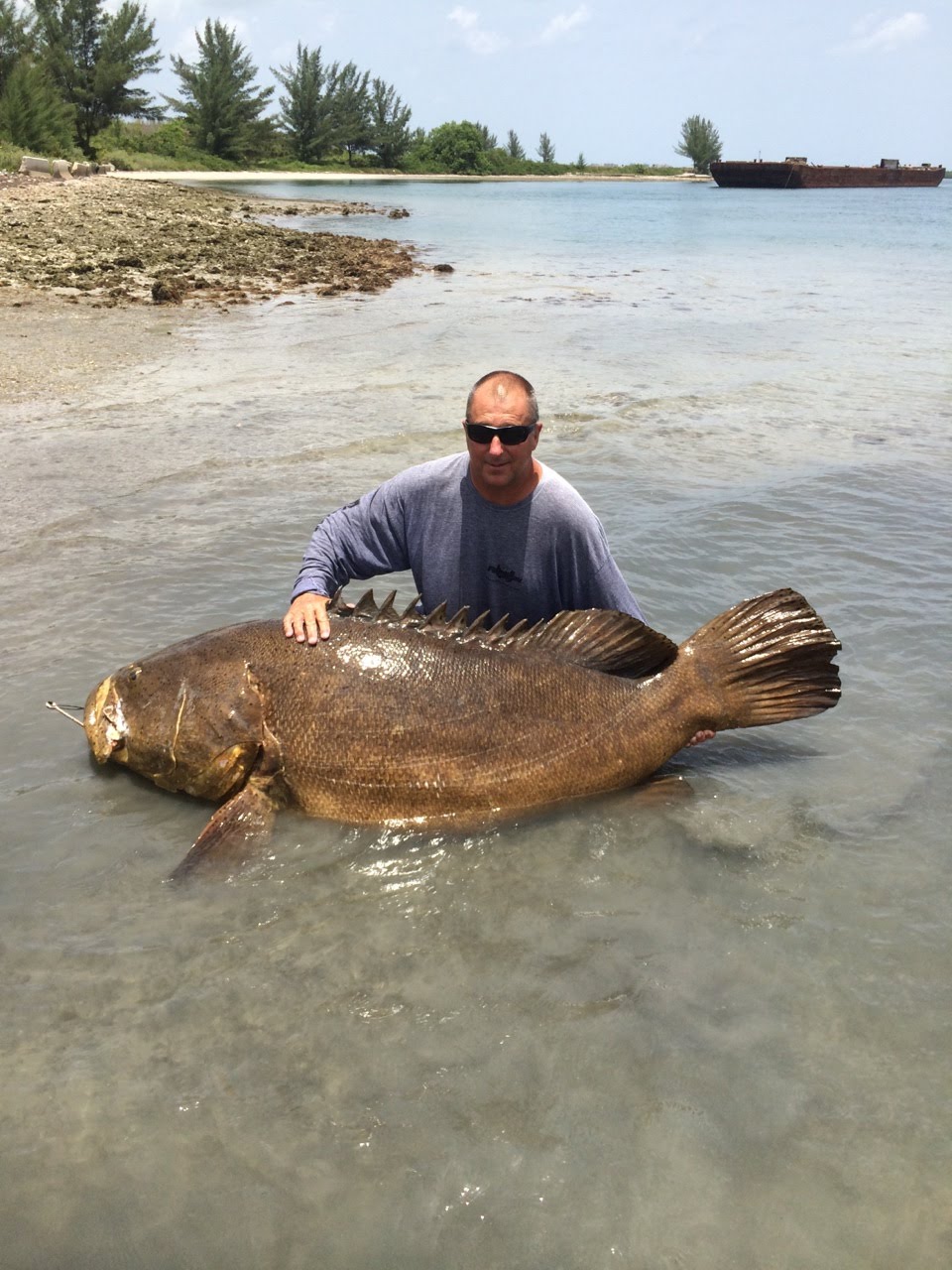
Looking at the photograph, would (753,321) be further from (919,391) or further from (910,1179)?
(910,1179)

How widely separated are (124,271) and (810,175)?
295 ft

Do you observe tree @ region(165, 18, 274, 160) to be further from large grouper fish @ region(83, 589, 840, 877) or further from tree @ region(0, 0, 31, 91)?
large grouper fish @ region(83, 589, 840, 877)

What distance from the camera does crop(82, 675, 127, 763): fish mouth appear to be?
4.28 meters

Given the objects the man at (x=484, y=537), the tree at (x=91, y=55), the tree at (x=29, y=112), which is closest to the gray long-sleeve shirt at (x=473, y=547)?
the man at (x=484, y=537)

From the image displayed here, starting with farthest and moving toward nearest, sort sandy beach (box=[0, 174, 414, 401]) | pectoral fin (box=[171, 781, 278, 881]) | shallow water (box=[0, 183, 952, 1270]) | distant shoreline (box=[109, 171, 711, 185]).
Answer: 1. distant shoreline (box=[109, 171, 711, 185])
2. sandy beach (box=[0, 174, 414, 401])
3. pectoral fin (box=[171, 781, 278, 881])
4. shallow water (box=[0, 183, 952, 1270])

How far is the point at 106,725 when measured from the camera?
4.32 meters

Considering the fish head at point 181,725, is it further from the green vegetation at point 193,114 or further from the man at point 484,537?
the green vegetation at point 193,114

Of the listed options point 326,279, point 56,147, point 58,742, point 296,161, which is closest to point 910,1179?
point 58,742

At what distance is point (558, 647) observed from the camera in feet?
14.1

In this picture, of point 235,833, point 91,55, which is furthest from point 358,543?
point 91,55

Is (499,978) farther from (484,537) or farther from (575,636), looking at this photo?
(484,537)

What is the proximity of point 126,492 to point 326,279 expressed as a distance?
573 inches

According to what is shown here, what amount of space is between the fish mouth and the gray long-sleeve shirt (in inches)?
34.9

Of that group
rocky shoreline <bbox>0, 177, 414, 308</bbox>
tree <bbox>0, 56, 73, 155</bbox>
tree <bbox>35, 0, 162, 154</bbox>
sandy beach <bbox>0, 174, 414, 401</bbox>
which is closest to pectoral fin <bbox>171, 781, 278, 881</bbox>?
sandy beach <bbox>0, 174, 414, 401</bbox>
